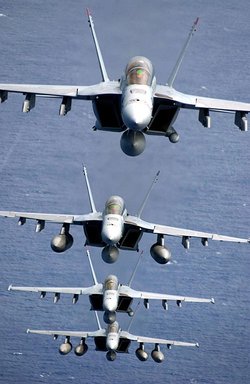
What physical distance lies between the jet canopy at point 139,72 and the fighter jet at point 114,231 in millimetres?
12664

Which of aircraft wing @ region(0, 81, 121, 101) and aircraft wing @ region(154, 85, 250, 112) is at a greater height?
aircraft wing @ region(154, 85, 250, 112)

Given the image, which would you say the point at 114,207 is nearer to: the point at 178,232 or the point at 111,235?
the point at 111,235

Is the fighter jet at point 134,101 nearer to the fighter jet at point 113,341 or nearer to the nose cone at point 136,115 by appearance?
the nose cone at point 136,115

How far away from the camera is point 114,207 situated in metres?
93.7

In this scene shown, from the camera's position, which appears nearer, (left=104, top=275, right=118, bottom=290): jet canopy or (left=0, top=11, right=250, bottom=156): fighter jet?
(left=0, top=11, right=250, bottom=156): fighter jet

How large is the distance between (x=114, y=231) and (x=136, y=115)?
48.0ft

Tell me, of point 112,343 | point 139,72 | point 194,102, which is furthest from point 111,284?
point 139,72

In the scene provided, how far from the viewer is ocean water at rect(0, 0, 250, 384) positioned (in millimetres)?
136500

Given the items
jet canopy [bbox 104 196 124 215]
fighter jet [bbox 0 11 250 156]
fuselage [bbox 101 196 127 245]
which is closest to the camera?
fighter jet [bbox 0 11 250 156]

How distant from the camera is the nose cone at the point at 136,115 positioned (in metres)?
78.1

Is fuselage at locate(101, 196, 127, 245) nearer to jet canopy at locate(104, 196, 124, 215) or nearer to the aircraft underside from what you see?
jet canopy at locate(104, 196, 124, 215)

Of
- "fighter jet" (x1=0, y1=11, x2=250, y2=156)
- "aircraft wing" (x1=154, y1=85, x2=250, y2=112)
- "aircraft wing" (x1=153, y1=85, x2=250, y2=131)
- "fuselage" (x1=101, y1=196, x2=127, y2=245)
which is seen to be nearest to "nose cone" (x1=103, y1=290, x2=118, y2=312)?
"fuselage" (x1=101, y1=196, x2=127, y2=245)

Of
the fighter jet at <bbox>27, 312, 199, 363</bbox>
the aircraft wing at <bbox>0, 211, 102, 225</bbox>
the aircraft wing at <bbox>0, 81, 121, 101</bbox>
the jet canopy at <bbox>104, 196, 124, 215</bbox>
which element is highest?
the fighter jet at <bbox>27, 312, 199, 363</bbox>

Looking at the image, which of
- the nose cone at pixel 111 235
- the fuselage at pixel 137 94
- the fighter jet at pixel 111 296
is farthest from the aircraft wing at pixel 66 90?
the fighter jet at pixel 111 296
